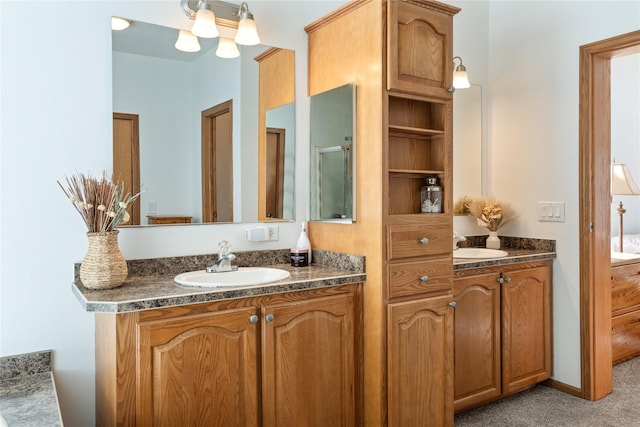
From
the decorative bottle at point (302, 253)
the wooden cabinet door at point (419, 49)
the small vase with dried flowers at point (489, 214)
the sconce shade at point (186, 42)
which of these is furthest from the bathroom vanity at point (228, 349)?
the small vase with dried flowers at point (489, 214)

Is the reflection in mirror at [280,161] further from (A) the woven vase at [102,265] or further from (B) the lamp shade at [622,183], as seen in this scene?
(B) the lamp shade at [622,183]

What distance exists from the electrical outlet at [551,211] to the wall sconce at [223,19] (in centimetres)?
204

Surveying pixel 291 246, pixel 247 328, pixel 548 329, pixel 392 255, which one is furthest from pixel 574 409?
pixel 247 328

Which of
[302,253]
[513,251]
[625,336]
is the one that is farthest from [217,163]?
[625,336]

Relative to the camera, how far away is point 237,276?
2.18 meters

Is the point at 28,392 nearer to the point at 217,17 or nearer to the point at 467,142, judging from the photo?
the point at 217,17

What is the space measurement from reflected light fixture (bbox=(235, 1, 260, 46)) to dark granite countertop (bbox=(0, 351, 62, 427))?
1594mm

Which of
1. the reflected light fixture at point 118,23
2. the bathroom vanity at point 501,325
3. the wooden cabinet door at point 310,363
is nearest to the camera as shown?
the wooden cabinet door at point 310,363

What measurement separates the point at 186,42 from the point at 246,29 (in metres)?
0.29

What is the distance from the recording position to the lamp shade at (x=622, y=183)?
12.2 ft

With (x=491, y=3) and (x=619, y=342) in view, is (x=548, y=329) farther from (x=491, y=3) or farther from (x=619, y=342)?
(x=491, y=3)

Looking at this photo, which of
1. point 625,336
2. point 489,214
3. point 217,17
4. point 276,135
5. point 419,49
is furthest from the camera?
point 625,336

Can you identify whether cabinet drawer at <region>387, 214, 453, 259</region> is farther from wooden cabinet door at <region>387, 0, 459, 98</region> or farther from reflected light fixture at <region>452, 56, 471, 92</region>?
reflected light fixture at <region>452, 56, 471, 92</region>

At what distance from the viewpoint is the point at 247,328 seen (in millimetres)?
1831
